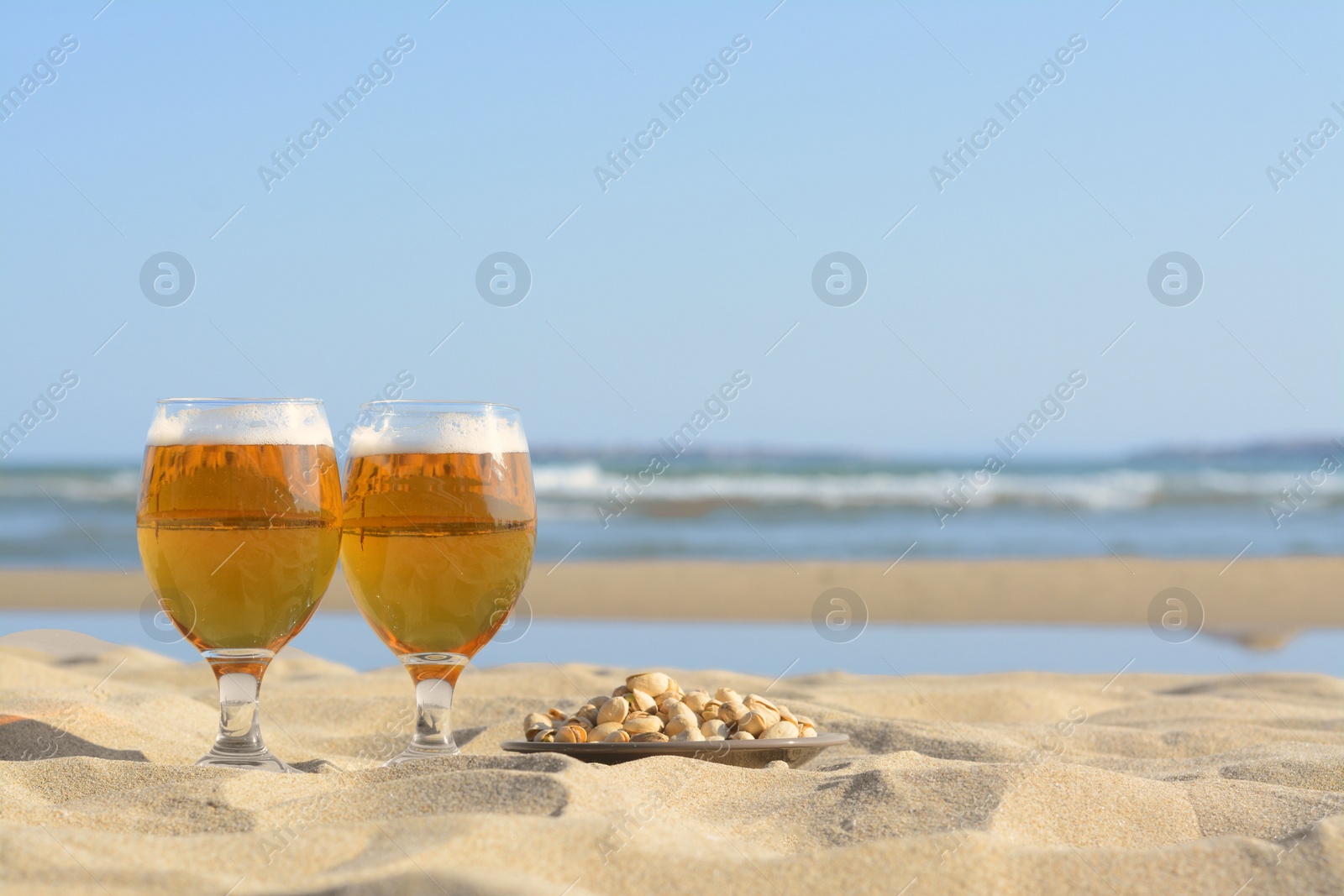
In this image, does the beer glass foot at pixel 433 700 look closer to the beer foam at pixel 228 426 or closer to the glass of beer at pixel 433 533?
the glass of beer at pixel 433 533

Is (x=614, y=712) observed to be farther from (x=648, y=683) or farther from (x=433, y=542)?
(x=433, y=542)

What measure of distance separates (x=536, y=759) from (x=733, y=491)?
19.9 m

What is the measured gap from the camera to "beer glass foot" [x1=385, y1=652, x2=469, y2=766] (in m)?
2.11

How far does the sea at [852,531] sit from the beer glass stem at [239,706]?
279cm

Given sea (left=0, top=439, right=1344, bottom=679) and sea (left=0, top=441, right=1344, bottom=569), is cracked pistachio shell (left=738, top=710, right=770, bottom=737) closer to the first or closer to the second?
sea (left=0, top=439, right=1344, bottom=679)

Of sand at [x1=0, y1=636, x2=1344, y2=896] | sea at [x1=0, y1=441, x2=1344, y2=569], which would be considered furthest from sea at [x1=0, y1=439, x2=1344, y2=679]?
sand at [x1=0, y1=636, x2=1344, y2=896]

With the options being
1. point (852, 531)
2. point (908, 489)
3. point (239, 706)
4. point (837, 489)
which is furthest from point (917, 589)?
point (837, 489)

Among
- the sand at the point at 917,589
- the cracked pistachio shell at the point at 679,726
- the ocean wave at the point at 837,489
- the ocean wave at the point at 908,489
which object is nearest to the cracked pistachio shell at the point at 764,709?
the cracked pistachio shell at the point at 679,726

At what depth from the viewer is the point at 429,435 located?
216 centimetres

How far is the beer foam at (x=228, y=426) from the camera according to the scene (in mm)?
2152

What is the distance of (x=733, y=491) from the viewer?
21750 mm

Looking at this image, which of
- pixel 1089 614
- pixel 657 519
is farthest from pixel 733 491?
pixel 1089 614

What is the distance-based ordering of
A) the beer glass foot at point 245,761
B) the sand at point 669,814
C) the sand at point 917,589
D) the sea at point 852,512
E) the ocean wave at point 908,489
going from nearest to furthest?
the sand at point 669,814, the beer glass foot at point 245,761, the sand at point 917,589, the sea at point 852,512, the ocean wave at point 908,489

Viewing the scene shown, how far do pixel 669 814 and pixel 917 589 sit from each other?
28.9ft
